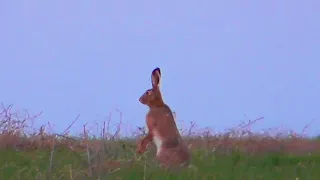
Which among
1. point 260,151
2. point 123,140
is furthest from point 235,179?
point 123,140

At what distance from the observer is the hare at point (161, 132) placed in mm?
8453

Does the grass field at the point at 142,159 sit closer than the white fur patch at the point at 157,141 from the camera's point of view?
Yes

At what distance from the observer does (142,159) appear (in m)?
9.03

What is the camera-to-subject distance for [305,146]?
43.0 feet

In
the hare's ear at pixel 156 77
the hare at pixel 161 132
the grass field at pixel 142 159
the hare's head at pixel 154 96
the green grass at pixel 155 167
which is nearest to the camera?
the grass field at pixel 142 159

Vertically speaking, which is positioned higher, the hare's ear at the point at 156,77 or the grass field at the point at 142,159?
the hare's ear at the point at 156,77

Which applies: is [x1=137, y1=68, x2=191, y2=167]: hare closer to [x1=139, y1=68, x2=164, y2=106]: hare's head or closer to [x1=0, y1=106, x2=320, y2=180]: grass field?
[x1=139, y1=68, x2=164, y2=106]: hare's head

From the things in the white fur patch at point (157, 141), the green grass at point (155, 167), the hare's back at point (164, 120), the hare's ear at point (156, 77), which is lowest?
the green grass at point (155, 167)

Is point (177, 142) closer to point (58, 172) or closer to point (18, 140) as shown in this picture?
point (58, 172)

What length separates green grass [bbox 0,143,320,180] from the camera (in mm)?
7206

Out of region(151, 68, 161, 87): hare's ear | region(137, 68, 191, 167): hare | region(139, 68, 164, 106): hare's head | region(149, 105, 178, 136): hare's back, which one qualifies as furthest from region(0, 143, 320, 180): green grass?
region(151, 68, 161, 87): hare's ear

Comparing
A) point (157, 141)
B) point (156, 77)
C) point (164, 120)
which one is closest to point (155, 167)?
point (157, 141)

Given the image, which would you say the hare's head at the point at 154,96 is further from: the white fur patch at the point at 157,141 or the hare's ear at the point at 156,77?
the white fur patch at the point at 157,141

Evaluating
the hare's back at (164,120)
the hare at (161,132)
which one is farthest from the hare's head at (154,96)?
the hare's back at (164,120)
